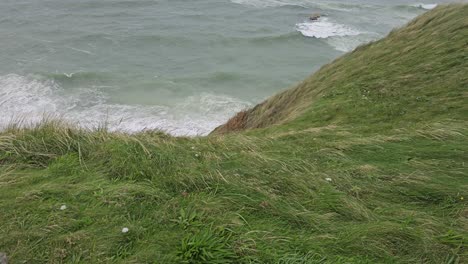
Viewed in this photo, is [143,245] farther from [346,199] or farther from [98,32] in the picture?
[98,32]

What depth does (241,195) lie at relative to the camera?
13.3ft

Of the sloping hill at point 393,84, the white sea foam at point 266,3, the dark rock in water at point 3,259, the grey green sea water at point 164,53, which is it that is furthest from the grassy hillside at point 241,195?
the white sea foam at point 266,3

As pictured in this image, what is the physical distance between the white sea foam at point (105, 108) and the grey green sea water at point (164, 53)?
5 cm

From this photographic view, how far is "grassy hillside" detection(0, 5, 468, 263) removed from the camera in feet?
10.9

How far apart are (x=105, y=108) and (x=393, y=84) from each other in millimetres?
13420

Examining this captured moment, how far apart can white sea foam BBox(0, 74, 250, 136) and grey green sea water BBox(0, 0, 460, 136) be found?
0.15 feet

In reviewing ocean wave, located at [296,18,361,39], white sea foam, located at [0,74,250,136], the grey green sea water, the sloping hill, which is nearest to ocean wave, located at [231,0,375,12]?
the grey green sea water

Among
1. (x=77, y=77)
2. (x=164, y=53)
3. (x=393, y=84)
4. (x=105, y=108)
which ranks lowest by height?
(x=105, y=108)

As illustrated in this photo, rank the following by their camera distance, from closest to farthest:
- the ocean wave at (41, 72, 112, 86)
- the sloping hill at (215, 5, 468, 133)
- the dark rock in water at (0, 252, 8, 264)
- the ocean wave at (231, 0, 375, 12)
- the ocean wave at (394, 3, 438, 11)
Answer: the dark rock in water at (0, 252, 8, 264) < the sloping hill at (215, 5, 468, 133) < the ocean wave at (41, 72, 112, 86) < the ocean wave at (231, 0, 375, 12) < the ocean wave at (394, 3, 438, 11)

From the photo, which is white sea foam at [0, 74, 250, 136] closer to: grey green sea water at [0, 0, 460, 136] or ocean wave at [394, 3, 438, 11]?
grey green sea water at [0, 0, 460, 136]

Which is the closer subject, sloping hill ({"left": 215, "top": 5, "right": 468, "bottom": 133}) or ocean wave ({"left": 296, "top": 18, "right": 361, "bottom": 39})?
sloping hill ({"left": 215, "top": 5, "right": 468, "bottom": 133})

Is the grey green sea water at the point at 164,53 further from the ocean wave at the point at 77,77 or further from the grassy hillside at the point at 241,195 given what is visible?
the grassy hillside at the point at 241,195

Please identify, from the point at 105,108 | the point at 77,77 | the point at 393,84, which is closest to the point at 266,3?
the point at 77,77

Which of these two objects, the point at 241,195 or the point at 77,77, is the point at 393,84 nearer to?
the point at 241,195
